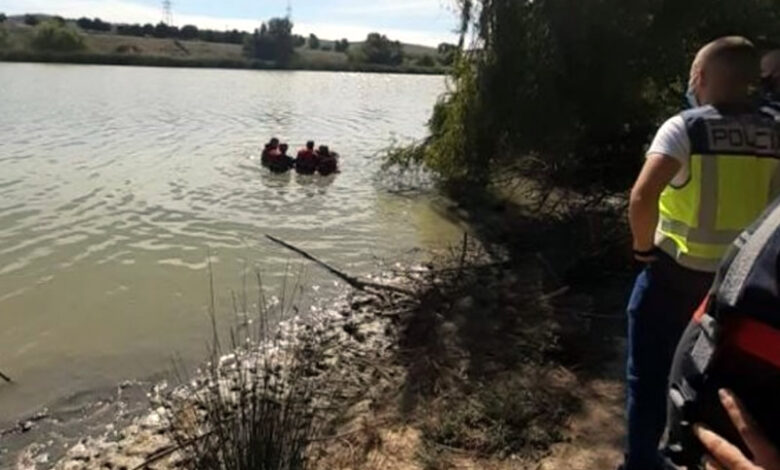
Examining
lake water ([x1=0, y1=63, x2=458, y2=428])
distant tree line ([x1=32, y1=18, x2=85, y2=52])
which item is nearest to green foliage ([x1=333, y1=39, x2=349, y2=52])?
distant tree line ([x1=32, y1=18, x2=85, y2=52])

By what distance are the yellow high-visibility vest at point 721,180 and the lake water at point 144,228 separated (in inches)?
211

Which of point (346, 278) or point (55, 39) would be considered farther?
point (55, 39)

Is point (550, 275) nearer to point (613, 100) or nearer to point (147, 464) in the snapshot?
point (613, 100)

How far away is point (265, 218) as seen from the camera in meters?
13.5

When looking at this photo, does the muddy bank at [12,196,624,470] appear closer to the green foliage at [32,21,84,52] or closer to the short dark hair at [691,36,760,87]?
the short dark hair at [691,36,760,87]

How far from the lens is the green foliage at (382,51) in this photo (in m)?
77.6

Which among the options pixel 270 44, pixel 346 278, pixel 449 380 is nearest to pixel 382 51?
pixel 270 44

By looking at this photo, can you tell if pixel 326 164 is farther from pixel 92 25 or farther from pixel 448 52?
pixel 92 25

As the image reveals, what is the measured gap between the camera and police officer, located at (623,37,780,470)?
9.79 feet

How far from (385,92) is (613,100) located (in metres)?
40.0

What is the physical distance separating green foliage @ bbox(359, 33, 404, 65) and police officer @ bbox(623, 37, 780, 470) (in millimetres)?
76006

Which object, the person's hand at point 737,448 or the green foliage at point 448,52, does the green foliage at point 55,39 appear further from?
the person's hand at point 737,448

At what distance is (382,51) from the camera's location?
77.8m

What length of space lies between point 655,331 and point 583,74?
8175 mm
